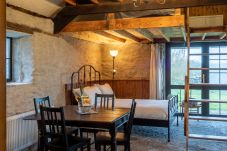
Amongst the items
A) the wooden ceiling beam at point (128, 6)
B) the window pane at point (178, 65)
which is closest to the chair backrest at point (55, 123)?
the wooden ceiling beam at point (128, 6)

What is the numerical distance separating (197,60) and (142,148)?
3.90 m

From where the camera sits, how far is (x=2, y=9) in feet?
2.42

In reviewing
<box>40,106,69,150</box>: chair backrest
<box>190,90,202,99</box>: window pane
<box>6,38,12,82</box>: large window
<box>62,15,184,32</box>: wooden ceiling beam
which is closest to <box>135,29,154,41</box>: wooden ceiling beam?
<box>62,15,184,32</box>: wooden ceiling beam

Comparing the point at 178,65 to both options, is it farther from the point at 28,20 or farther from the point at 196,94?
the point at 28,20

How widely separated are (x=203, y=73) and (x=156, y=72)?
1.35m

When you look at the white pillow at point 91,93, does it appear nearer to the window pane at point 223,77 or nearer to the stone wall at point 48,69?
the stone wall at point 48,69

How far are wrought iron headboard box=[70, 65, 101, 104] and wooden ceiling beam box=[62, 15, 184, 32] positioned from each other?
4.33 feet

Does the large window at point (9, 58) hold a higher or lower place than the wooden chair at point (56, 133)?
higher

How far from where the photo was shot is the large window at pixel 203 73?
7102 mm

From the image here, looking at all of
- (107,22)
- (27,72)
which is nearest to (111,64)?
(107,22)

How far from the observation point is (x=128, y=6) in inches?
168

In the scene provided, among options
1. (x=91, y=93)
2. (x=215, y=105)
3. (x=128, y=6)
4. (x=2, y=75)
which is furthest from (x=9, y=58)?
(x=215, y=105)

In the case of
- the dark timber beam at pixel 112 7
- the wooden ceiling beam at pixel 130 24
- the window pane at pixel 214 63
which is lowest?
the window pane at pixel 214 63

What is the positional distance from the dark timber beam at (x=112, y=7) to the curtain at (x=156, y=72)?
9.95 ft
